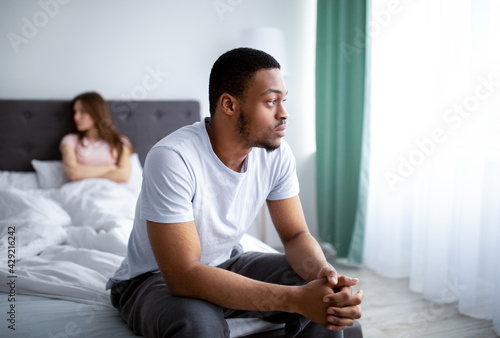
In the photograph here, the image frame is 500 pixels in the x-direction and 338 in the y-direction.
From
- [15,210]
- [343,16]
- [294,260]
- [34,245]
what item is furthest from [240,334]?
[343,16]

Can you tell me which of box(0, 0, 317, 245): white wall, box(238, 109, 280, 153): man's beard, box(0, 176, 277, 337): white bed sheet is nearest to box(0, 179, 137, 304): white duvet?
box(0, 176, 277, 337): white bed sheet

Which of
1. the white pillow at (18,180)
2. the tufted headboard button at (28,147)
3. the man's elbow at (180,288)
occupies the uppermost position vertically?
the tufted headboard button at (28,147)

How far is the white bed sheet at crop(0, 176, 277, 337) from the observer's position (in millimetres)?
1235

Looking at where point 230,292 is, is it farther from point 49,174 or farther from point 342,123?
point 342,123

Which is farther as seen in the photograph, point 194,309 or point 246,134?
point 246,134

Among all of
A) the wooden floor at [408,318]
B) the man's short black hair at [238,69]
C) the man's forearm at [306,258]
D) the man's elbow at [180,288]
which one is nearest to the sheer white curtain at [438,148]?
the wooden floor at [408,318]

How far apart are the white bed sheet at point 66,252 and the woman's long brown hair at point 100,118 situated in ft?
1.13

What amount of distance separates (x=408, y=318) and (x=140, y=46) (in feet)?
8.17

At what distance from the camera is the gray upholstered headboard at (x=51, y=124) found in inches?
104

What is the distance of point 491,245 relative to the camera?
205cm

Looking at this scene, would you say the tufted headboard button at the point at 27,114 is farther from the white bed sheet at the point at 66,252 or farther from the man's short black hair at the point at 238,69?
the man's short black hair at the point at 238,69

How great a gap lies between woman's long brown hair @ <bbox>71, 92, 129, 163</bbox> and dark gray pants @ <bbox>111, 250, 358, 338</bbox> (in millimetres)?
1561

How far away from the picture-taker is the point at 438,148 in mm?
2297

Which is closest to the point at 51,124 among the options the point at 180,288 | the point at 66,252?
the point at 66,252
